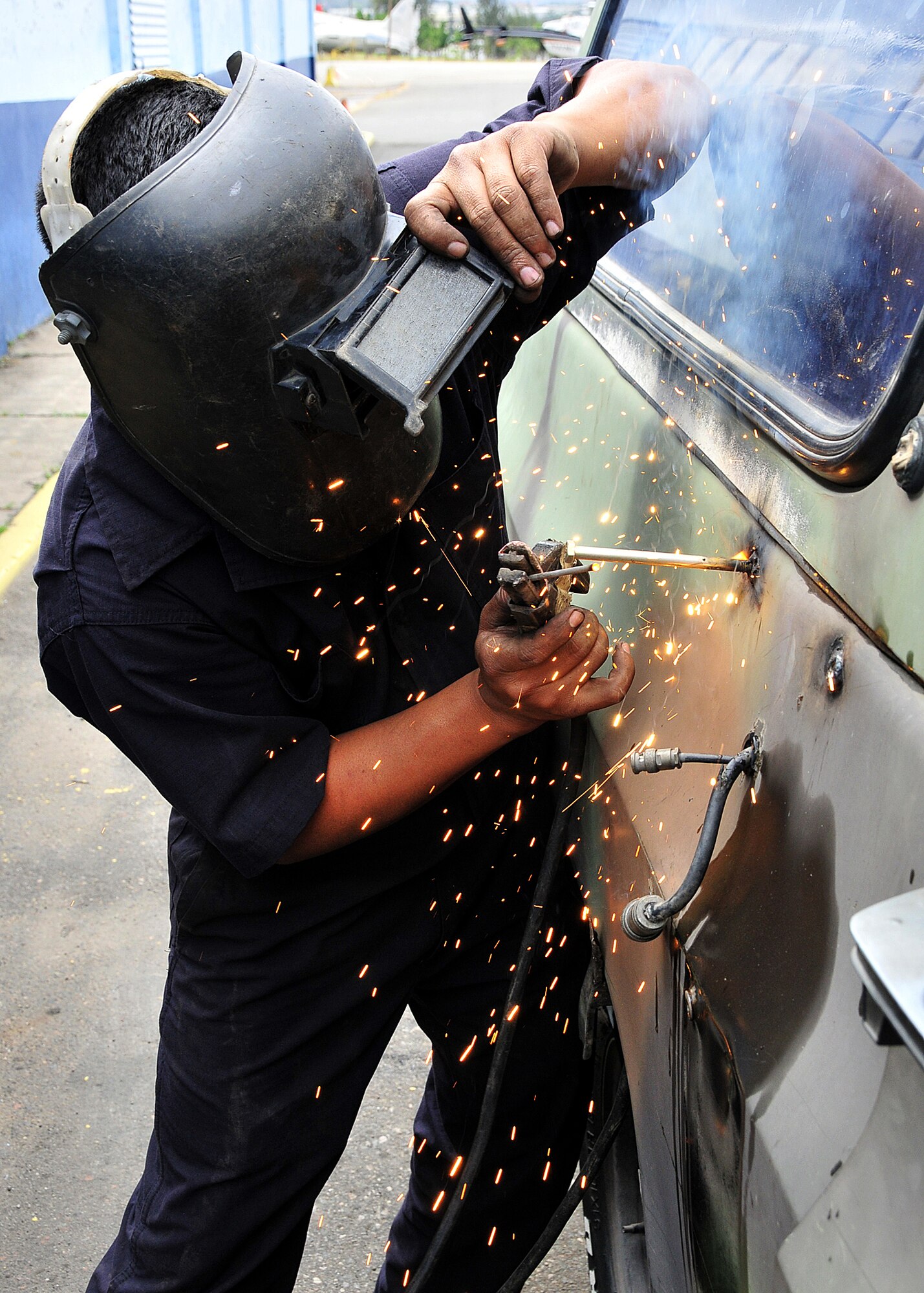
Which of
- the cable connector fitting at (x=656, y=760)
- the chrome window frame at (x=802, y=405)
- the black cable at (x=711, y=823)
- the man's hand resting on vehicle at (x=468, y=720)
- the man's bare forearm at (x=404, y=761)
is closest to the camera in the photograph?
the chrome window frame at (x=802, y=405)

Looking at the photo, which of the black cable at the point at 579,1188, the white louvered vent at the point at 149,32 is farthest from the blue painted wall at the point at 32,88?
the black cable at the point at 579,1188

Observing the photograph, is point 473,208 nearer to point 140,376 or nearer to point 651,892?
point 140,376

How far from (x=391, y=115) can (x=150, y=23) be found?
11.6 metres

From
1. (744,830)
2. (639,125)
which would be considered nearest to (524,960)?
(744,830)

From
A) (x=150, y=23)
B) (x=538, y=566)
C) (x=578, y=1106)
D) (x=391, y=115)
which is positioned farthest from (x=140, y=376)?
(x=391, y=115)

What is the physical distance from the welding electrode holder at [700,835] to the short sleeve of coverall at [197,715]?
54 centimetres

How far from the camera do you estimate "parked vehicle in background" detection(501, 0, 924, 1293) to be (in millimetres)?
868

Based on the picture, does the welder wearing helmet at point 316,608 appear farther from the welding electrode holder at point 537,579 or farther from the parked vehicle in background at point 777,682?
the parked vehicle in background at point 777,682

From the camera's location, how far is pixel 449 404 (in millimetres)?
1815

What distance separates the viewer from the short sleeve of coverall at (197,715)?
1535mm

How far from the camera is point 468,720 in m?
1.59

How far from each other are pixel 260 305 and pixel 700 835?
0.79 meters

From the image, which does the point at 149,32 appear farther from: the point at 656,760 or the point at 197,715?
the point at 656,760

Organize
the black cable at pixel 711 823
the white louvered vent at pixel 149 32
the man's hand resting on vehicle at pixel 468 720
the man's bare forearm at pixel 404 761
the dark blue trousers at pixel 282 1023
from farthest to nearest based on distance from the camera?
the white louvered vent at pixel 149 32 < the dark blue trousers at pixel 282 1023 < the man's bare forearm at pixel 404 761 < the man's hand resting on vehicle at pixel 468 720 < the black cable at pixel 711 823
